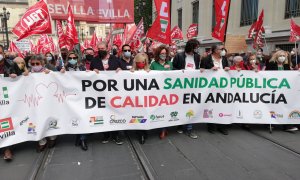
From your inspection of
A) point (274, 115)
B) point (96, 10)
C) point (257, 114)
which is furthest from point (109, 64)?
point (274, 115)

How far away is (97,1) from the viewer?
23.5ft

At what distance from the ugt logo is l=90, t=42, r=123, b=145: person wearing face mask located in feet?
6.50

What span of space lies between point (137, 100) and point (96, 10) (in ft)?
11.8

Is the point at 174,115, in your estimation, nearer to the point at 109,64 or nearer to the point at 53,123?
the point at 109,64

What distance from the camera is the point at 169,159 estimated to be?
430cm

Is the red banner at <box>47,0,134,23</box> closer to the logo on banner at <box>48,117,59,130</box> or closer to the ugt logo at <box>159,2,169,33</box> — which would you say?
the ugt logo at <box>159,2,169,33</box>

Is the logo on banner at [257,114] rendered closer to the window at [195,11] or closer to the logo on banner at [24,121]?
the logo on banner at [24,121]

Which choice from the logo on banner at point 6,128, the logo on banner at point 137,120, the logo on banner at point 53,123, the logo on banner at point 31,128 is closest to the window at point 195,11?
the logo on banner at point 137,120

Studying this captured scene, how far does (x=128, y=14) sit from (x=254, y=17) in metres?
11.8

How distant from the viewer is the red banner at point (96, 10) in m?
7.24

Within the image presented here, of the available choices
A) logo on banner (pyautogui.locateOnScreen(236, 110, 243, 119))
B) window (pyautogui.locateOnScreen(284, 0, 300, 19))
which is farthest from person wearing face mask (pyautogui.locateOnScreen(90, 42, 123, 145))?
window (pyautogui.locateOnScreen(284, 0, 300, 19))

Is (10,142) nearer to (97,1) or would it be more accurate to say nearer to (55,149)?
(55,149)

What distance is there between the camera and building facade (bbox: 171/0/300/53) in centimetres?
1362

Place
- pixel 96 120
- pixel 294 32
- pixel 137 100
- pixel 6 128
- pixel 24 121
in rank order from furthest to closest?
pixel 294 32
pixel 137 100
pixel 96 120
pixel 24 121
pixel 6 128
